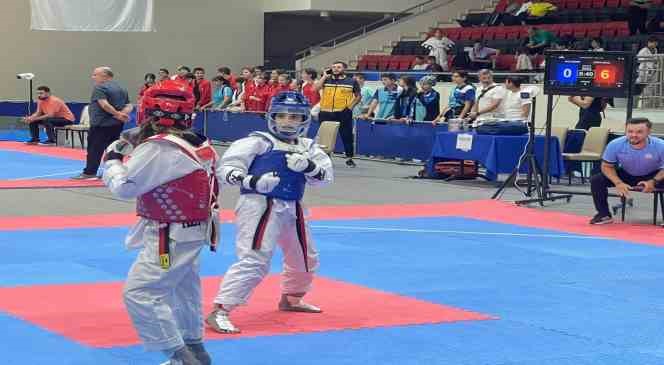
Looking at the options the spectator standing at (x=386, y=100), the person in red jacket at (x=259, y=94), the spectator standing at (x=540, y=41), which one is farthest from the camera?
the spectator standing at (x=540, y=41)

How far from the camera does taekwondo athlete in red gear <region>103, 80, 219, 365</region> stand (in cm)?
580

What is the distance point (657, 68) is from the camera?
20.9 m

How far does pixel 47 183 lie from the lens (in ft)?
56.9

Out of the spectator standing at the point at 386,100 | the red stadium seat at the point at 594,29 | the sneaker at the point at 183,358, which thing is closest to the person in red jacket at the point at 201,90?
the spectator standing at the point at 386,100

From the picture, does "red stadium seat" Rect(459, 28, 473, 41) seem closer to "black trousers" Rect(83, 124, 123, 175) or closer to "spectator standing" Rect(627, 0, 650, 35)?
"spectator standing" Rect(627, 0, 650, 35)

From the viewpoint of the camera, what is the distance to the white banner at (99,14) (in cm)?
2622

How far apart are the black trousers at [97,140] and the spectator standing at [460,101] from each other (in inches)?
237

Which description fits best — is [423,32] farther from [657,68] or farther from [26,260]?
[26,260]

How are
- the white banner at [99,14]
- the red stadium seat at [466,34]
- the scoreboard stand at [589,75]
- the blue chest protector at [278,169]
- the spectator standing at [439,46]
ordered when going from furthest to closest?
1. the red stadium seat at [466,34]
2. the spectator standing at [439,46]
3. the white banner at [99,14]
4. the scoreboard stand at [589,75]
5. the blue chest protector at [278,169]

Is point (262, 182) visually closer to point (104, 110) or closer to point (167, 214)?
point (167, 214)

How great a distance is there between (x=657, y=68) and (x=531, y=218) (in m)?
8.23

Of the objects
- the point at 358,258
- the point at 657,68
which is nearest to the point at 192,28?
the point at 657,68

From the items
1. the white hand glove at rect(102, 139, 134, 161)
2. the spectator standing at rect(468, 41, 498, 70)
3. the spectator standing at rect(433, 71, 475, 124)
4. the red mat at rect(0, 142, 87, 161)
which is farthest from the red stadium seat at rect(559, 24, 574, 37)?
the white hand glove at rect(102, 139, 134, 161)

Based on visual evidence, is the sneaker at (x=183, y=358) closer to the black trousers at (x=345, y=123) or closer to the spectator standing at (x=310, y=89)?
the black trousers at (x=345, y=123)
